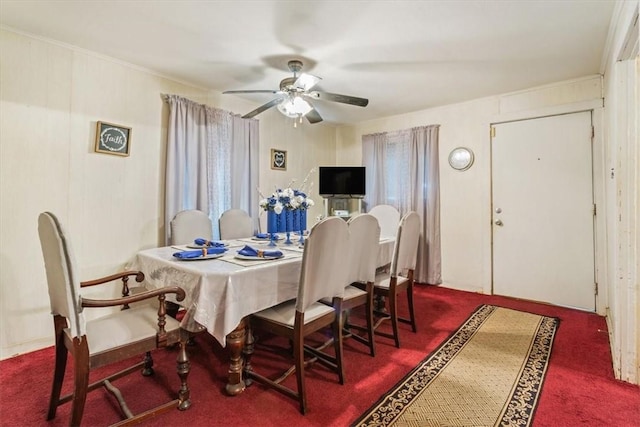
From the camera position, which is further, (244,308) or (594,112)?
(594,112)

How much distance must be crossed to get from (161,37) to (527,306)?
172 inches

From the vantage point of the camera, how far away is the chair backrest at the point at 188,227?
280cm

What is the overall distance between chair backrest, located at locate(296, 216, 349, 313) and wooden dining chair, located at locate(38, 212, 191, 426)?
26.7 inches

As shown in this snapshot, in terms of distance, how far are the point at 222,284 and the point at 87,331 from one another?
688mm

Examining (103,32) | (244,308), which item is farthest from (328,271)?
(103,32)

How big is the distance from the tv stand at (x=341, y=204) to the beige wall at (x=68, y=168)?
8.05 ft

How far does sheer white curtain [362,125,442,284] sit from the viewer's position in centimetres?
430

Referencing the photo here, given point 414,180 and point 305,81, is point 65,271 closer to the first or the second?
point 305,81

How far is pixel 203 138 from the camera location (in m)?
3.49

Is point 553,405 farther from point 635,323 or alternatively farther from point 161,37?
point 161,37

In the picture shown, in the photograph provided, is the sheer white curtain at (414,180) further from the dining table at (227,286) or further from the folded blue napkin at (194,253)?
the folded blue napkin at (194,253)

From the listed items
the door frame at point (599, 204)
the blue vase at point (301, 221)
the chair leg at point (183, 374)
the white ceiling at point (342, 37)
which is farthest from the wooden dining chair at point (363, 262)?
the door frame at point (599, 204)

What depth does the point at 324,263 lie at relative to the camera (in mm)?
1870

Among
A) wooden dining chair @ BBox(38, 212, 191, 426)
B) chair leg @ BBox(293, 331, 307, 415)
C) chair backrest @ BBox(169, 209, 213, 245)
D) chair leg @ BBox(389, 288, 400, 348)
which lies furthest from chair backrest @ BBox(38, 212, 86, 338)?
chair leg @ BBox(389, 288, 400, 348)
